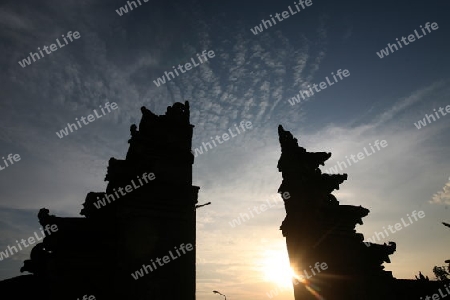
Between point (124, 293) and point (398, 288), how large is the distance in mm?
12691

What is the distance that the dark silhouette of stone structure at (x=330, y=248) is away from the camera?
41.8 ft

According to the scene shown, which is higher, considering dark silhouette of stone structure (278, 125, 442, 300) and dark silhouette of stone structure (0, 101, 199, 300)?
dark silhouette of stone structure (0, 101, 199, 300)

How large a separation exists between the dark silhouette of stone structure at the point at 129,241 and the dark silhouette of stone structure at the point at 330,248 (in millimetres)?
5281

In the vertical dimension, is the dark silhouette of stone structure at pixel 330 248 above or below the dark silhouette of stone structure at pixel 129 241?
below

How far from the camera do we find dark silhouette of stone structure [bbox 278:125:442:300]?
1273 centimetres

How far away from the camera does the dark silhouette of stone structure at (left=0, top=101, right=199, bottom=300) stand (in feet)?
34.3

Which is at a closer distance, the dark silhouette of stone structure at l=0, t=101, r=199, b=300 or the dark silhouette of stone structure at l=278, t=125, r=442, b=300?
the dark silhouette of stone structure at l=0, t=101, r=199, b=300

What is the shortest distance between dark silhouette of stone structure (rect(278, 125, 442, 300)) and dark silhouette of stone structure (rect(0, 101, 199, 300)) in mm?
5281

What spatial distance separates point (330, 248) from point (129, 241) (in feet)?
30.8

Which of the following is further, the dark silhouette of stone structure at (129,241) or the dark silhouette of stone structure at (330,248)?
the dark silhouette of stone structure at (330,248)

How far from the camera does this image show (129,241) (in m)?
11.1

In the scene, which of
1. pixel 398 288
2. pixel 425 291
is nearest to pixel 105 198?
pixel 398 288

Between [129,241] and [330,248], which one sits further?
[330,248]

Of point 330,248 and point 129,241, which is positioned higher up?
point 129,241
